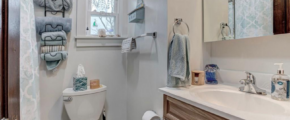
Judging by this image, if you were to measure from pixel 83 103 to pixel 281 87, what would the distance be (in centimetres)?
152

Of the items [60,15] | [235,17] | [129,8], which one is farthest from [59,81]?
[235,17]

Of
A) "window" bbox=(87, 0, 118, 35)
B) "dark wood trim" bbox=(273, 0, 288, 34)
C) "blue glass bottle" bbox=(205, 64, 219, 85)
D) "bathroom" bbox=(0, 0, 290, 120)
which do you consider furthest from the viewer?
"window" bbox=(87, 0, 118, 35)

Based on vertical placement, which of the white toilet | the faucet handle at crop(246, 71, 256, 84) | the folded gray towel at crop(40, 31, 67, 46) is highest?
the folded gray towel at crop(40, 31, 67, 46)

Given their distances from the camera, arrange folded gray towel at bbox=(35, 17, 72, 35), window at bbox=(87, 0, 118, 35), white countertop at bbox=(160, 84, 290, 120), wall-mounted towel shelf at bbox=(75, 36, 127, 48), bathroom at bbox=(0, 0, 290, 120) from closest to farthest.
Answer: white countertop at bbox=(160, 84, 290, 120), bathroom at bbox=(0, 0, 290, 120), folded gray towel at bbox=(35, 17, 72, 35), wall-mounted towel shelf at bbox=(75, 36, 127, 48), window at bbox=(87, 0, 118, 35)

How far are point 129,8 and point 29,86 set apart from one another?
1.34 m

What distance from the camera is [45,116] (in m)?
1.62

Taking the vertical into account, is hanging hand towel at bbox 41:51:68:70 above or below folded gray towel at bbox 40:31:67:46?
below

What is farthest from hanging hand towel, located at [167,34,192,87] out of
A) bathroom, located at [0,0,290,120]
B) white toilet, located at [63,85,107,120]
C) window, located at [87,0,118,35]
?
window, located at [87,0,118,35]

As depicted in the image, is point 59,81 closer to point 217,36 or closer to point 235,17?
point 217,36

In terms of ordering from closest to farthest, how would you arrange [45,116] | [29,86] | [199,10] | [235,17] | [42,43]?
[29,86]
[235,17]
[199,10]
[42,43]
[45,116]

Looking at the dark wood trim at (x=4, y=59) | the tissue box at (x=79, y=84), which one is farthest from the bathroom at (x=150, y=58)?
the tissue box at (x=79, y=84)

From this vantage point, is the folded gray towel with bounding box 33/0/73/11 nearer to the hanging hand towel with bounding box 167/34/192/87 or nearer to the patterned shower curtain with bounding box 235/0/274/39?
the hanging hand towel with bounding box 167/34/192/87

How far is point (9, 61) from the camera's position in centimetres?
44

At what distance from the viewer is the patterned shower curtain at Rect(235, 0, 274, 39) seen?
0.90 m
